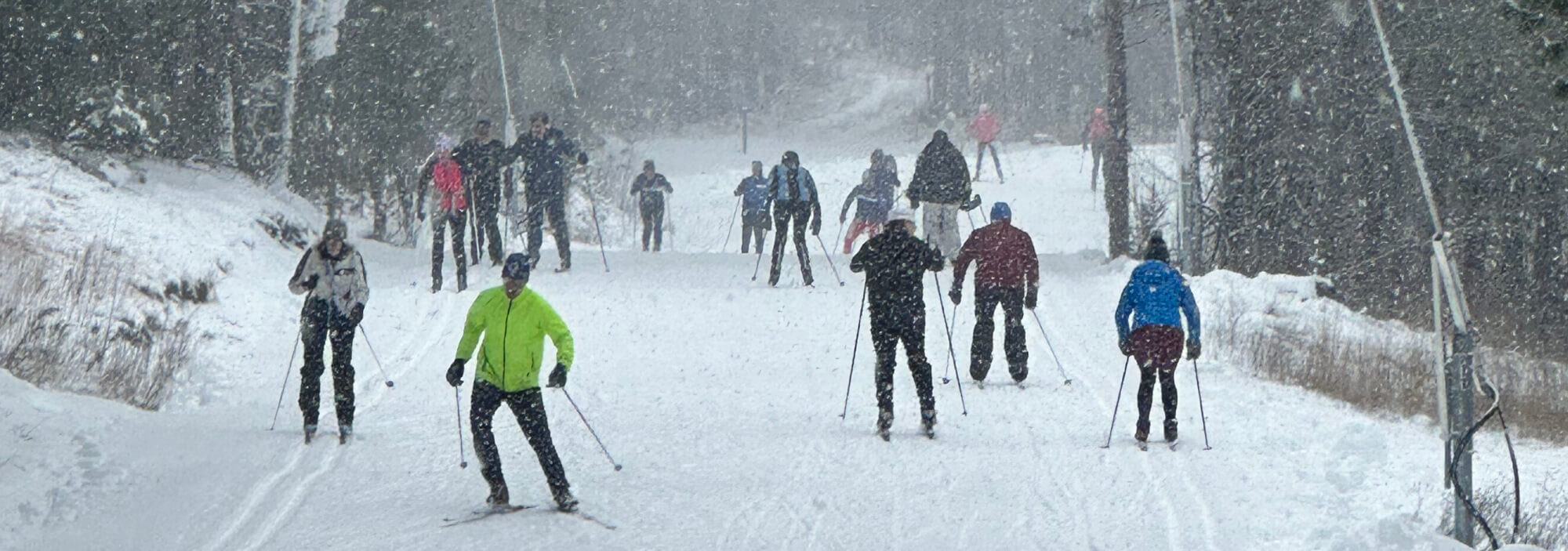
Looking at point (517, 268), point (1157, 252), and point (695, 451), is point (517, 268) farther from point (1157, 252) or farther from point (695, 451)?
point (1157, 252)

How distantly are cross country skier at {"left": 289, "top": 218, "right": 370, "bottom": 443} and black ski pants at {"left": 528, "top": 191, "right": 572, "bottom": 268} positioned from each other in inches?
313

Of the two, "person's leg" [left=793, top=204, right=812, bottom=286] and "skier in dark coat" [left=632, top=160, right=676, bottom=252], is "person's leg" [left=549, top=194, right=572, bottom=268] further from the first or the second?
"skier in dark coat" [left=632, top=160, right=676, bottom=252]

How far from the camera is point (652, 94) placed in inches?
2633

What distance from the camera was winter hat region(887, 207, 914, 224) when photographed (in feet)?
37.6

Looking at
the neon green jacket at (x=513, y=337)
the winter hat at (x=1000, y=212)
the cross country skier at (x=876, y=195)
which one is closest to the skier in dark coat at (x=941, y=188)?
the cross country skier at (x=876, y=195)

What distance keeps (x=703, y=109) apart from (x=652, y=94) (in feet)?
7.27


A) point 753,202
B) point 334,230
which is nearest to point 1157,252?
point 334,230

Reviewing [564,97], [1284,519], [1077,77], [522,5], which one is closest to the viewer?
[1284,519]

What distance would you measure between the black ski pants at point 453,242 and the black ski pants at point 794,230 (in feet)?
11.9

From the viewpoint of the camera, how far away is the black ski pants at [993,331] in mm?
13656

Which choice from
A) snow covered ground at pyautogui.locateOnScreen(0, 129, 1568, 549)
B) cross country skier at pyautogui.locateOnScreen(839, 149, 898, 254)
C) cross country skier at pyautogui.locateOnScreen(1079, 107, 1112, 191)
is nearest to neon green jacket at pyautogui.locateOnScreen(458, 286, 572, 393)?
snow covered ground at pyautogui.locateOnScreen(0, 129, 1568, 549)

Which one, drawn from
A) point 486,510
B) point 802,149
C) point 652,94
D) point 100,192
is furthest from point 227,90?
point 652,94

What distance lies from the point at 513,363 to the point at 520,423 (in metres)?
Result: 0.34

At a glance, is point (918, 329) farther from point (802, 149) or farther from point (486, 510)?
point (802, 149)
